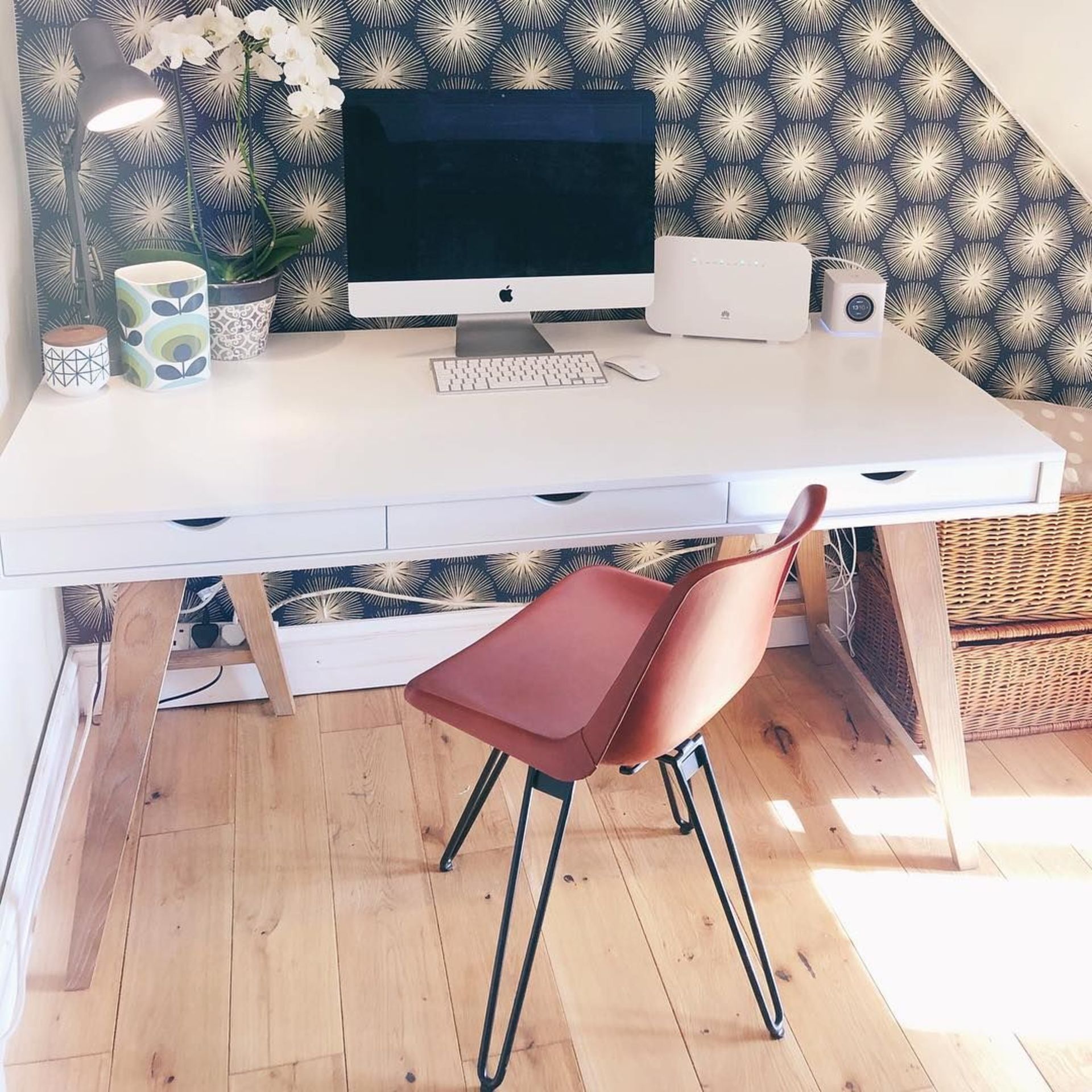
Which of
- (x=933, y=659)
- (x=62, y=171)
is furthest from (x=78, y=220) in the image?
(x=933, y=659)

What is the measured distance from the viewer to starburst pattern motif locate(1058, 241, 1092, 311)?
2.52 meters

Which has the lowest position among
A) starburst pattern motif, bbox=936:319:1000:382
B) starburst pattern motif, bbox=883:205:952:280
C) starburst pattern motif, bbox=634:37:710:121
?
starburst pattern motif, bbox=936:319:1000:382

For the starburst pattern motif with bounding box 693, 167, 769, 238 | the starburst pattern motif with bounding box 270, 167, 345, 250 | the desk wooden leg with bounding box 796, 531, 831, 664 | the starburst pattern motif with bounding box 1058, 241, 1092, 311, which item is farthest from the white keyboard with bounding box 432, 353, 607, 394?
the starburst pattern motif with bounding box 1058, 241, 1092, 311

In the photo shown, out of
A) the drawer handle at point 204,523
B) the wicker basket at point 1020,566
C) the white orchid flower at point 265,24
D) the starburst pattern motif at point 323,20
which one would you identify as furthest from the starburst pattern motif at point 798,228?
the drawer handle at point 204,523

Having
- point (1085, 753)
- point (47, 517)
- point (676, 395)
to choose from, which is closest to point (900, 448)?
point (676, 395)

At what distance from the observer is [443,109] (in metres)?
2.06

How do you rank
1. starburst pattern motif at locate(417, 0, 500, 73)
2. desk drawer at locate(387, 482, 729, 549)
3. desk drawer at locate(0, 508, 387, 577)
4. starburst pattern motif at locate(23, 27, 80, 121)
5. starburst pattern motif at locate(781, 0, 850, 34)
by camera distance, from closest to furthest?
desk drawer at locate(0, 508, 387, 577) → desk drawer at locate(387, 482, 729, 549) → starburst pattern motif at locate(23, 27, 80, 121) → starburst pattern motif at locate(417, 0, 500, 73) → starburst pattern motif at locate(781, 0, 850, 34)

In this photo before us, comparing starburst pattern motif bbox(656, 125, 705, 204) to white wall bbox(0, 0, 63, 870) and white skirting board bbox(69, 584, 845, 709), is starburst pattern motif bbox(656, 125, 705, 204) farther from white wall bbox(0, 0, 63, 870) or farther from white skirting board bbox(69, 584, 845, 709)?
white wall bbox(0, 0, 63, 870)

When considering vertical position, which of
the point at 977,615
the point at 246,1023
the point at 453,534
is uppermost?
the point at 453,534

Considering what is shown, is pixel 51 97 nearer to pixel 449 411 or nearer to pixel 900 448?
pixel 449 411

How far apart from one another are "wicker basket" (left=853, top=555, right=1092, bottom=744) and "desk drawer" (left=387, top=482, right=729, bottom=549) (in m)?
0.74

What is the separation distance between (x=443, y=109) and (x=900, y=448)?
0.91m

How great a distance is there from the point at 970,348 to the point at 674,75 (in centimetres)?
82

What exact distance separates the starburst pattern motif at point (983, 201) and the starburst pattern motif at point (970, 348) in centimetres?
18
